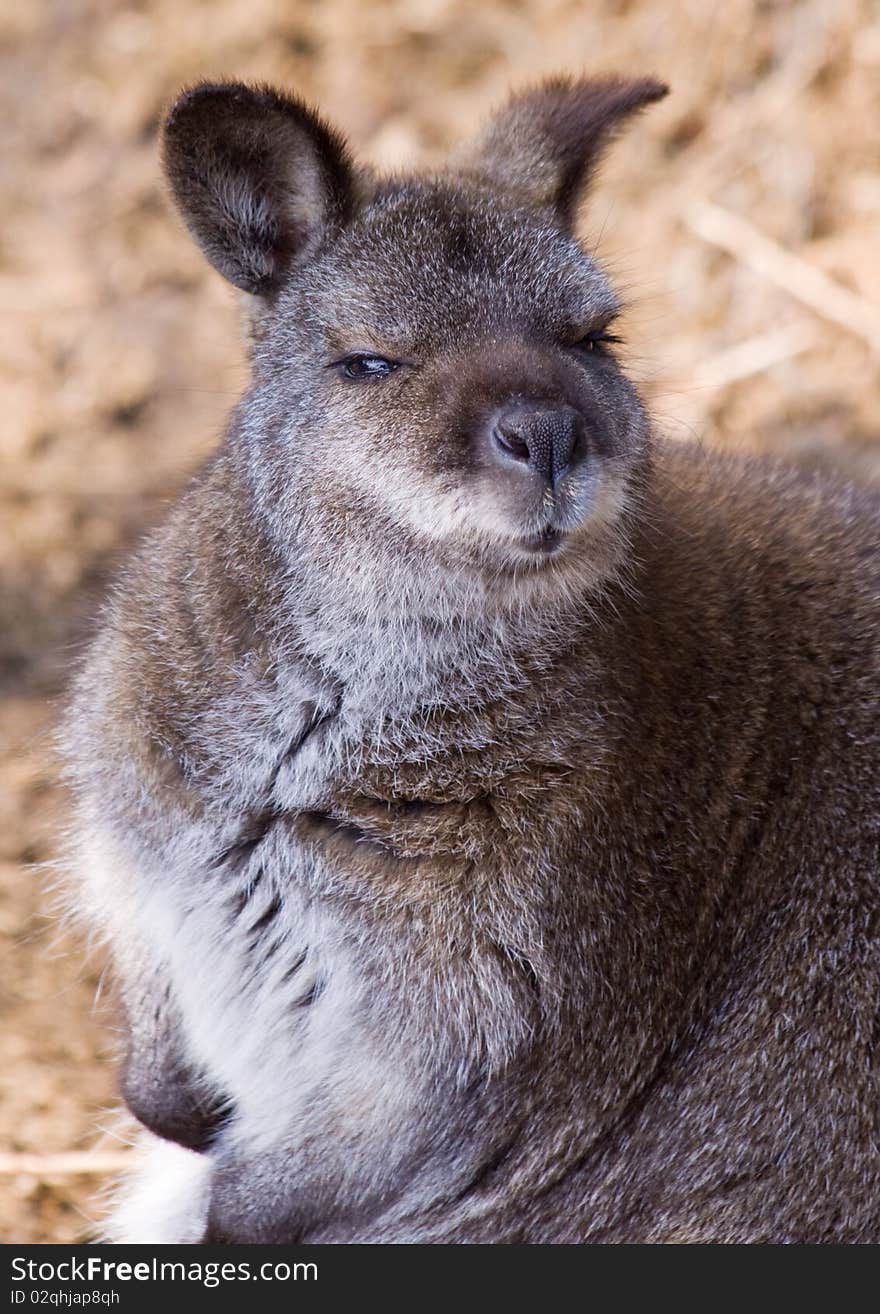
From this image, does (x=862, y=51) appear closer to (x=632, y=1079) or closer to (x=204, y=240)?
(x=204, y=240)

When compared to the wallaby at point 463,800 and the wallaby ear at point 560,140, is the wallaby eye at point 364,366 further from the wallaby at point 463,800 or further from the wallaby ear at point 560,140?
the wallaby ear at point 560,140

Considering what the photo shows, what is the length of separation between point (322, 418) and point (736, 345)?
156 inches

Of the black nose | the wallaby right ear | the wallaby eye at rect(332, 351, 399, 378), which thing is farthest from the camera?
the wallaby right ear

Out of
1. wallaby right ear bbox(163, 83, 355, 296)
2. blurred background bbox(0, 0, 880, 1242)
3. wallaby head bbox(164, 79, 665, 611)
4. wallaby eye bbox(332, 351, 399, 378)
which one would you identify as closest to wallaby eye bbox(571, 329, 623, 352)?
wallaby head bbox(164, 79, 665, 611)

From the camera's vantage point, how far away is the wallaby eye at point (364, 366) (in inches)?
127

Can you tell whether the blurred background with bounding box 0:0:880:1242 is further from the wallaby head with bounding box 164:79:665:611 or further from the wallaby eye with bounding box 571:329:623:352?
the wallaby eye with bounding box 571:329:623:352

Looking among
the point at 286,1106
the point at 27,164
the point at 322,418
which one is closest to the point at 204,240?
the point at 322,418

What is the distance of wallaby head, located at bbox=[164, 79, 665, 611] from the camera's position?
3045 mm

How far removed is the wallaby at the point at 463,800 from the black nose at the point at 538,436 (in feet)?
0.50

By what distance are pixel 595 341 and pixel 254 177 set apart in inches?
30.8

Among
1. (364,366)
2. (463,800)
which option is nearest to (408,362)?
(364,366)

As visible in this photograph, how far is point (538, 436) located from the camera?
9.73 ft

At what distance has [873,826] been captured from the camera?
11.6ft

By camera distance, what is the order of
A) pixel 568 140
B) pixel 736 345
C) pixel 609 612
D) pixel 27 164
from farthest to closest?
pixel 27 164 → pixel 736 345 → pixel 568 140 → pixel 609 612
